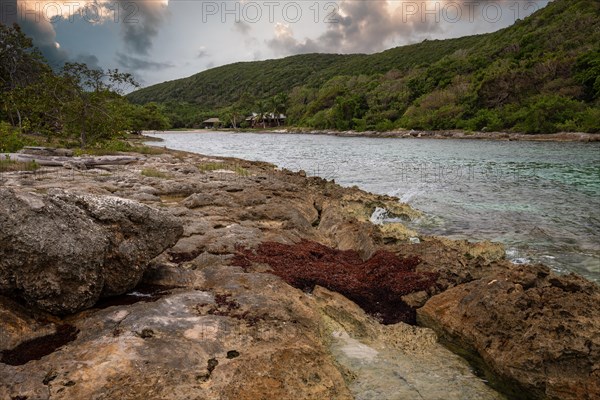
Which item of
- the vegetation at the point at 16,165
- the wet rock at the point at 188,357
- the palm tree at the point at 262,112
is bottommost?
the wet rock at the point at 188,357

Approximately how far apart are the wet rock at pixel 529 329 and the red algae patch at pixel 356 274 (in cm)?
58

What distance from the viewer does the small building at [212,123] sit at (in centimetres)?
17096

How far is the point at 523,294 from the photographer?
5438 millimetres

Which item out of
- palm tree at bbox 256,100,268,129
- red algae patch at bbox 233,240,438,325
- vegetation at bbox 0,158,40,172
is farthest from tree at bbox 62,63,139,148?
palm tree at bbox 256,100,268,129

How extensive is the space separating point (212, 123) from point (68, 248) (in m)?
176

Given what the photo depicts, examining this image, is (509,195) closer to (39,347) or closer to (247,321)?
(247,321)

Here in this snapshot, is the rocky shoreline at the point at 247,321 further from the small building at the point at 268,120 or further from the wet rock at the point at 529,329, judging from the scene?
the small building at the point at 268,120

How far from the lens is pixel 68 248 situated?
4.90 meters

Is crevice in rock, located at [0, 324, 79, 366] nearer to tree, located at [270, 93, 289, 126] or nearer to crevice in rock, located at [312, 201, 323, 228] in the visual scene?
crevice in rock, located at [312, 201, 323, 228]

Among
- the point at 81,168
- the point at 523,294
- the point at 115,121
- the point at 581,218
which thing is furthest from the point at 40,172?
the point at 581,218

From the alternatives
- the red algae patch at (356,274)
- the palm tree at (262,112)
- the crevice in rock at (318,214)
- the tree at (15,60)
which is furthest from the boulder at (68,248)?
the palm tree at (262,112)

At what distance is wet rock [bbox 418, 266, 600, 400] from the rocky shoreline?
0.06 feet

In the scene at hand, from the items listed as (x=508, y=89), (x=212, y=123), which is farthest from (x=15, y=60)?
(x=212, y=123)

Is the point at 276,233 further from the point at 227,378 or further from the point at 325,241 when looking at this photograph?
the point at 227,378
